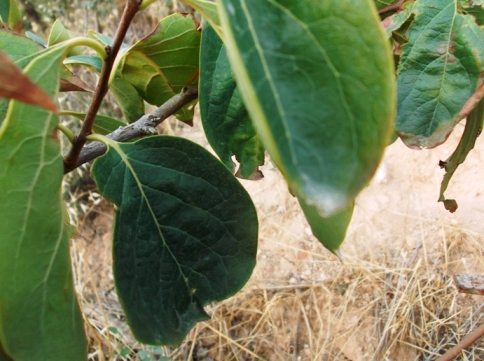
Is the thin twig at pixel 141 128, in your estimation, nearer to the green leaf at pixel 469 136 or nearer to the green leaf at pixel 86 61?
the green leaf at pixel 86 61

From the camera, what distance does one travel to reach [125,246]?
505mm

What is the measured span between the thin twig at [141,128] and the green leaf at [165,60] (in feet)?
0.05

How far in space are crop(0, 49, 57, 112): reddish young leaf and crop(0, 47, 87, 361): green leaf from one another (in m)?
0.10

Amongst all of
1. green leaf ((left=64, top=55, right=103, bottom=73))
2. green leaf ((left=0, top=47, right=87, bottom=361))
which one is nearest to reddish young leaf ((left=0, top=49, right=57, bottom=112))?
green leaf ((left=0, top=47, right=87, bottom=361))

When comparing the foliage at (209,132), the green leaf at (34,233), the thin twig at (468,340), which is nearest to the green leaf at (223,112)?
the foliage at (209,132)

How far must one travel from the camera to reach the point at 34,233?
39cm

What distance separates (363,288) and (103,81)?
1.58m

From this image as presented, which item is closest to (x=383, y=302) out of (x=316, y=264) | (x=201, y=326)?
(x=316, y=264)

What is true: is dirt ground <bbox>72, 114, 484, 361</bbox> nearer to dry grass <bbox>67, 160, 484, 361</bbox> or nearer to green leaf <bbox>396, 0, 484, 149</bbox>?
dry grass <bbox>67, 160, 484, 361</bbox>

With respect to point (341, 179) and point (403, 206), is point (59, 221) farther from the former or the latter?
point (403, 206)

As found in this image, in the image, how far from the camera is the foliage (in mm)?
266

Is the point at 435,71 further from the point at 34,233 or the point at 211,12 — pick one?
the point at 34,233

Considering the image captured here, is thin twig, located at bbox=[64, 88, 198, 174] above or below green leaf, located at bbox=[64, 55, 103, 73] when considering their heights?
below

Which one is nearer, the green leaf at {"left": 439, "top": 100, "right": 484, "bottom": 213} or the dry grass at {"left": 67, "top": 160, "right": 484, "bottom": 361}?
the green leaf at {"left": 439, "top": 100, "right": 484, "bottom": 213}
